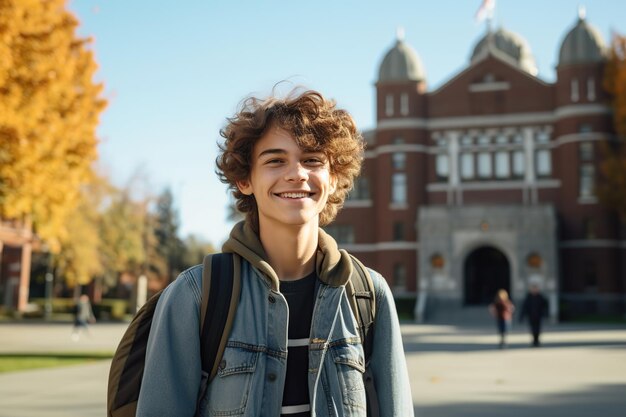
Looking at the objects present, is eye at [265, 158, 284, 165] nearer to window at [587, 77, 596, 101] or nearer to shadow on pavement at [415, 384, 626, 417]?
shadow on pavement at [415, 384, 626, 417]

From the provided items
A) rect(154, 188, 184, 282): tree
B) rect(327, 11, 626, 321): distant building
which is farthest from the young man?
rect(154, 188, 184, 282): tree

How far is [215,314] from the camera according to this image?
2.39 meters

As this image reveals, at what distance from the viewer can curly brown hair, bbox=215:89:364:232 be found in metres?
2.57

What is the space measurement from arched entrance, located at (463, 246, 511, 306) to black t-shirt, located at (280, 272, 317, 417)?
39503mm

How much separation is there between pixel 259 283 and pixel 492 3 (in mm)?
Result: 41097

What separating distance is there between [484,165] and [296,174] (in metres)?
40.7

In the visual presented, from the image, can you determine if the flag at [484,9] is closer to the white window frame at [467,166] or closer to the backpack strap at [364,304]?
the white window frame at [467,166]

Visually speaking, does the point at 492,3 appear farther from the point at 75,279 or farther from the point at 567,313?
the point at 75,279

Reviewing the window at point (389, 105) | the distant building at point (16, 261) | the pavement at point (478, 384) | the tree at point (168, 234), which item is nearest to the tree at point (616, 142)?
the window at point (389, 105)

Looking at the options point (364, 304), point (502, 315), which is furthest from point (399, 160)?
point (364, 304)

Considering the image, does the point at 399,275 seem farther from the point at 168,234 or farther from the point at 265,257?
the point at 265,257

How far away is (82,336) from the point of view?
2372 cm

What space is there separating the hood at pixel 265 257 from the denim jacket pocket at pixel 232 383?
0.86 feet

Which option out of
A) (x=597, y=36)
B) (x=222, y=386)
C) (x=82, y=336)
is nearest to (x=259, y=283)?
(x=222, y=386)
